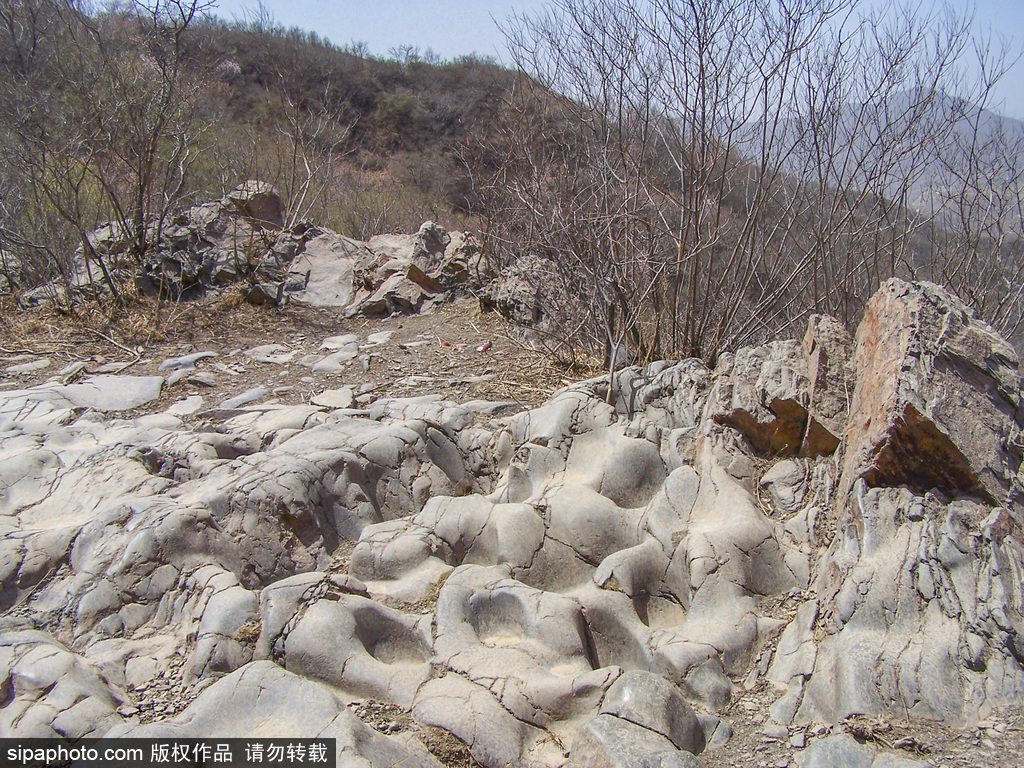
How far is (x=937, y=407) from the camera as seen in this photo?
245cm

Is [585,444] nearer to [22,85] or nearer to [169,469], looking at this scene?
[169,469]

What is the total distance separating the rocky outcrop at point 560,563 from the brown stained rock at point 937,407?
1cm

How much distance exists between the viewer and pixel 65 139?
6863 mm

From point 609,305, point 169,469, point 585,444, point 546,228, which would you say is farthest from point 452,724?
point 546,228

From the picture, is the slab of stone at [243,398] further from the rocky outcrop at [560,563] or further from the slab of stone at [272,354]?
the rocky outcrop at [560,563]

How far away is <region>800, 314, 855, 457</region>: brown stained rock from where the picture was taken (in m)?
2.97

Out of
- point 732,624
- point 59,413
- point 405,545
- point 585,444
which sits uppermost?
point 585,444

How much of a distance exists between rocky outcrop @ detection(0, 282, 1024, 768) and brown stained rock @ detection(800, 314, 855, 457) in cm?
1

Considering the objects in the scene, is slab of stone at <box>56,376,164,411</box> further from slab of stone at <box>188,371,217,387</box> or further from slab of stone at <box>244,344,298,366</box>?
slab of stone at <box>244,344,298,366</box>

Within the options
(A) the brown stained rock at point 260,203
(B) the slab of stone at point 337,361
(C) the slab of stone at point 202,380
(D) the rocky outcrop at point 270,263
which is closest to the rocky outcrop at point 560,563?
(C) the slab of stone at point 202,380

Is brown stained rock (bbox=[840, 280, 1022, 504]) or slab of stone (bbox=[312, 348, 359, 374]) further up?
brown stained rock (bbox=[840, 280, 1022, 504])

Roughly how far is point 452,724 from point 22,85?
865cm

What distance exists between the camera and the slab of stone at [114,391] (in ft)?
14.3

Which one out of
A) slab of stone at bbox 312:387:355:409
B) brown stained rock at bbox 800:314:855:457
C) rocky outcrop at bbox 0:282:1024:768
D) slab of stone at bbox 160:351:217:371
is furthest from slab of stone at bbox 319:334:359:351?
brown stained rock at bbox 800:314:855:457
